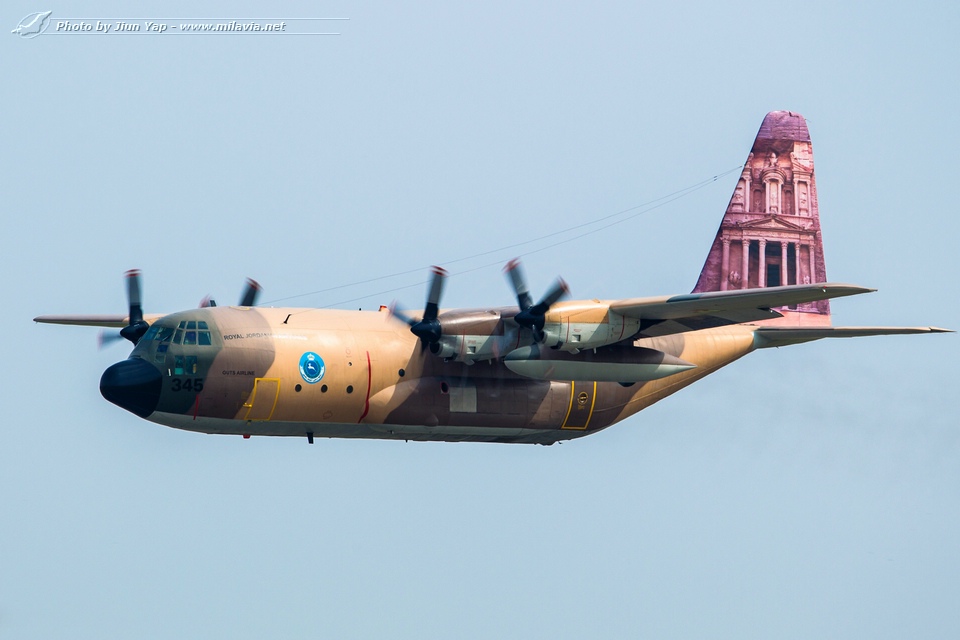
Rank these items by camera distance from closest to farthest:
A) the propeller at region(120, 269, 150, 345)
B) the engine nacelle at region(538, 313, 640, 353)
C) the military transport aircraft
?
the military transport aircraft → the engine nacelle at region(538, 313, 640, 353) → the propeller at region(120, 269, 150, 345)

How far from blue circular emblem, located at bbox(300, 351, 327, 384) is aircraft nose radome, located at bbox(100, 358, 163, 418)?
2591mm

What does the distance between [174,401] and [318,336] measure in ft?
9.65

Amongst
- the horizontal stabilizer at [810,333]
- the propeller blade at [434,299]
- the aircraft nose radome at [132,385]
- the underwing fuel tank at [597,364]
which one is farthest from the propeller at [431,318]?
the horizontal stabilizer at [810,333]

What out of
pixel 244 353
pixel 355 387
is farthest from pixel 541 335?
pixel 244 353

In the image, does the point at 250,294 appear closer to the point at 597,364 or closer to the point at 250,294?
the point at 250,294

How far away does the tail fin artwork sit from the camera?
33.7 metres

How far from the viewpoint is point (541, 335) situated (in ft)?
90.3

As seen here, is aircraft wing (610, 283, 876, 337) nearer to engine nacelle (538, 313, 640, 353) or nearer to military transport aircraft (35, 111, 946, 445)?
military transport aircraft (35, 111, 946, 445)

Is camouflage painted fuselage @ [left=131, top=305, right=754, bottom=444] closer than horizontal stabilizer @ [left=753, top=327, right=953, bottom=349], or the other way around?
camouflage painted fuselage @ [left=131, top=305, right=754, bottom=444]

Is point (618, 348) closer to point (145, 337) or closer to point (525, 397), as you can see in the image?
point (525, 397)

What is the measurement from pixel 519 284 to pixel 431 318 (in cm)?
181

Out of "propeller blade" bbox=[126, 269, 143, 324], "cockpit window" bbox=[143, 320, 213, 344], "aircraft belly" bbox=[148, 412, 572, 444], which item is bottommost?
"aircraft belly" bbox=[148, 412, 572, 444]

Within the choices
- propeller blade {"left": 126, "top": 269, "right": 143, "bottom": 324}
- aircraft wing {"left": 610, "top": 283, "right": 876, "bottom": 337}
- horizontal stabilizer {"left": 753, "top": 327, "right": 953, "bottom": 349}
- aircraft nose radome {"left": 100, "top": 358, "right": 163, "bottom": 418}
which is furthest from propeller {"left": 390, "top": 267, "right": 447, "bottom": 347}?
horizontal stabilizer {"left": 753, "top": 327, "right": 953, "bottom": 349}

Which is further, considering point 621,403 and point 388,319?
point 621,403
